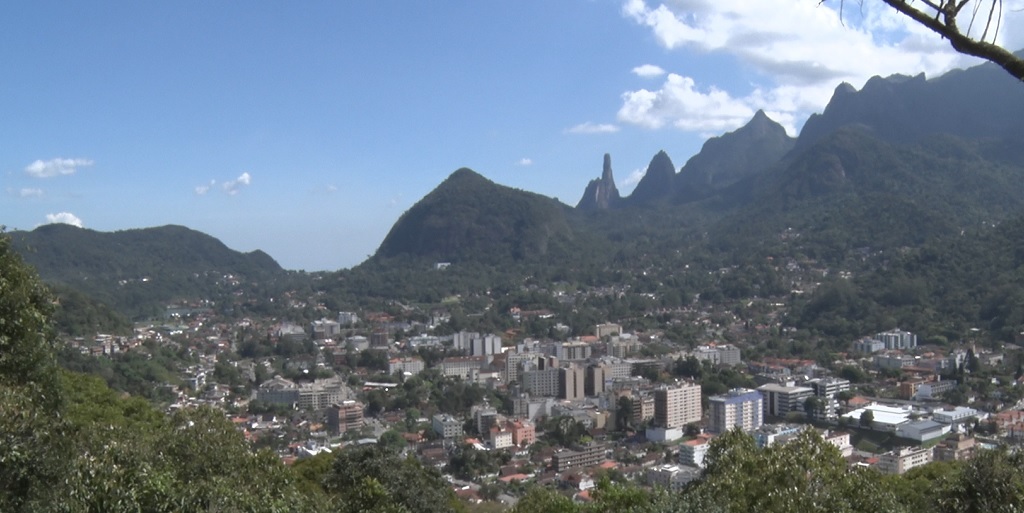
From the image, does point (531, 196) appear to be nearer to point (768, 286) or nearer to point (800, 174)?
point (800, 174)

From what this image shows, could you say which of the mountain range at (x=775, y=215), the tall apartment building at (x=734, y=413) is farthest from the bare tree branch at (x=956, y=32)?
the mountain range at (x=775, y=215)

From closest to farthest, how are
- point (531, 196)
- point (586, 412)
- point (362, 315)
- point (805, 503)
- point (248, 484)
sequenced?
point (248, 484), point (805, 503), point (586, 412), point (362, 315), point (531, 196)

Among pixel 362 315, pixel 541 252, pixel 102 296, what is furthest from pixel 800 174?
pixel 102 296

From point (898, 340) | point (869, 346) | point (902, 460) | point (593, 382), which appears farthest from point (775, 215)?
point (902, 460)

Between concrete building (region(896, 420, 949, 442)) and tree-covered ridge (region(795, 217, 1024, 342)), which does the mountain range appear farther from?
concrete building (region(896, 420, 949, 442))

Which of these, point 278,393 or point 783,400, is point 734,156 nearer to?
point 783,400

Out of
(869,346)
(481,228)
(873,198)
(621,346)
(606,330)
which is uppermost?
(873,198)

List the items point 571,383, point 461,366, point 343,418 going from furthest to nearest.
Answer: point 461,366 < point 571,383 < point 343,418
